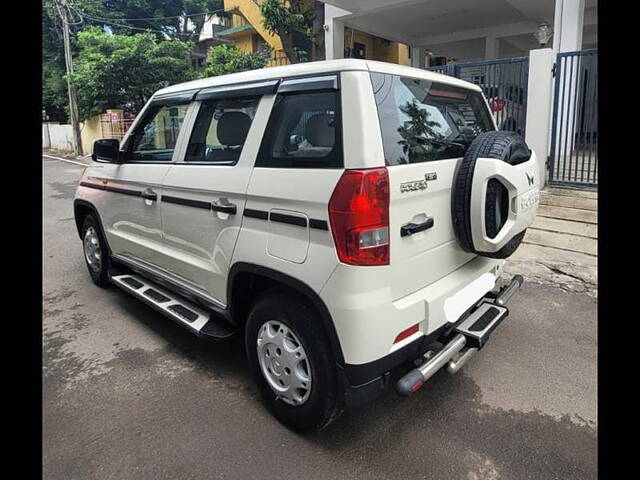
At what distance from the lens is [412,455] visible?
2.42 m

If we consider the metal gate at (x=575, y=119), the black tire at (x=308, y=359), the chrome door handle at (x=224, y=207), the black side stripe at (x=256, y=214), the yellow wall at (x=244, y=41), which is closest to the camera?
the black tire at (x=308, y=359)

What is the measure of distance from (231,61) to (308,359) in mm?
15748

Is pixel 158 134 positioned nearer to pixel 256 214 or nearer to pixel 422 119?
pixel 256 214

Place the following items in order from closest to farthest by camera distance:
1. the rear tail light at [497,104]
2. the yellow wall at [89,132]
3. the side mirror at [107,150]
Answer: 1. the side mirror at [107,150]
2. the rear tail light at [497,104]
3. the yellow wall at [89,132]

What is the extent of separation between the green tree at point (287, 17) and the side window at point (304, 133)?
1199 centimetres

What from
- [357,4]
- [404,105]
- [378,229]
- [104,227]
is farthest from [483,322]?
[357,4]

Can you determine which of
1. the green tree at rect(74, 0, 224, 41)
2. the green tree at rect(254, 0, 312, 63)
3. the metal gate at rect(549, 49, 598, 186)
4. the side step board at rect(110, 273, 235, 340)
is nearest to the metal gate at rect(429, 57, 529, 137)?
the metal gate at rect(549, 49, 598, 186)

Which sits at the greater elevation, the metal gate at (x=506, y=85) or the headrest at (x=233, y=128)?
the metal gate at (x=506, y=85)

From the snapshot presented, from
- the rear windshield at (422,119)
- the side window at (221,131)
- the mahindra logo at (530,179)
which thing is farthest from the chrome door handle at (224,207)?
the mahindra logo at (530,179)

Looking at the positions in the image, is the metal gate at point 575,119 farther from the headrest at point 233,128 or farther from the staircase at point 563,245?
the headrest at point 233,128

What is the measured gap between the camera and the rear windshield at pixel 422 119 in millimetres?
2285

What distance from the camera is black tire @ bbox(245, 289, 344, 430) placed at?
91.8 inches

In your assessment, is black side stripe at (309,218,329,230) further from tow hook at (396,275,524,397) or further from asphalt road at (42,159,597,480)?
asphalt road at (42,159,597,480)
